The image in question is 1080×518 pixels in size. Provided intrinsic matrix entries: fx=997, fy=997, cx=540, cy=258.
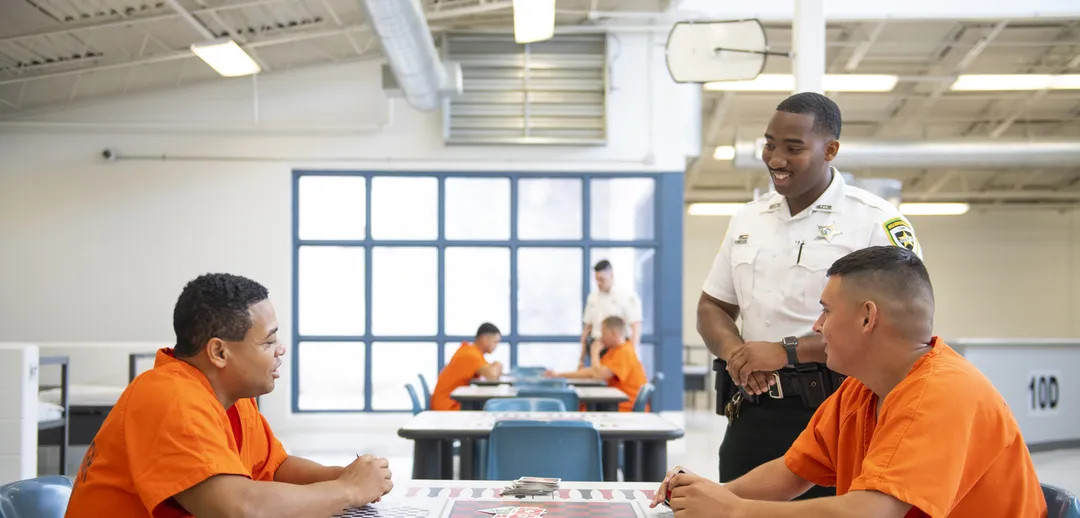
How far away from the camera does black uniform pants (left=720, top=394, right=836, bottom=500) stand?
255cm

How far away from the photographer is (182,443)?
5.98 feet

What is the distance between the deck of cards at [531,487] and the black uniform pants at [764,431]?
534 mm

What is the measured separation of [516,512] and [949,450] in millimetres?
893

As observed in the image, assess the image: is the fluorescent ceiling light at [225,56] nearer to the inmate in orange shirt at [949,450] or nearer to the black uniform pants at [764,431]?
the black uniform pants at [764,431]

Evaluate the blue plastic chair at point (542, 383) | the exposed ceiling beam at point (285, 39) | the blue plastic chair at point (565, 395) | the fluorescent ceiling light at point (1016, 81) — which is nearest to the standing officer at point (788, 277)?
the blue plastic chair at point (565, 395)

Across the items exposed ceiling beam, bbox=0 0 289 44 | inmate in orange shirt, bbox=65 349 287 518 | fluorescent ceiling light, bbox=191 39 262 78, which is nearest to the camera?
inmate in orange shirt, bbox=65 349 287 518

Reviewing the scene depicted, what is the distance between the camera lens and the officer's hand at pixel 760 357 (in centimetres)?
246

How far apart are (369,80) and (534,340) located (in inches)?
130

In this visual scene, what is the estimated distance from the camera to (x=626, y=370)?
7055 mm

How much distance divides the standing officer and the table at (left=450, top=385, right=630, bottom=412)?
10.1ft

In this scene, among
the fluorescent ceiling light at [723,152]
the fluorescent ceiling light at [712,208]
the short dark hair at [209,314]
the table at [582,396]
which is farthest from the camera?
the fluorescent ceiling light at [712,208]

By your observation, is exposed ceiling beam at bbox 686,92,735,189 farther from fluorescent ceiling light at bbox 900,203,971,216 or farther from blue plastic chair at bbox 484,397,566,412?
blue plastic chair at bbox 484,397,566,412

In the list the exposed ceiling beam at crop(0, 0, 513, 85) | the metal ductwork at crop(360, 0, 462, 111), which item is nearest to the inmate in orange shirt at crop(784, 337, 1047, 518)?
the metal ductwork at crop(360, 0, 462, 111)

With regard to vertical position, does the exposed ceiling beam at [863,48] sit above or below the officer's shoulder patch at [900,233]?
above
